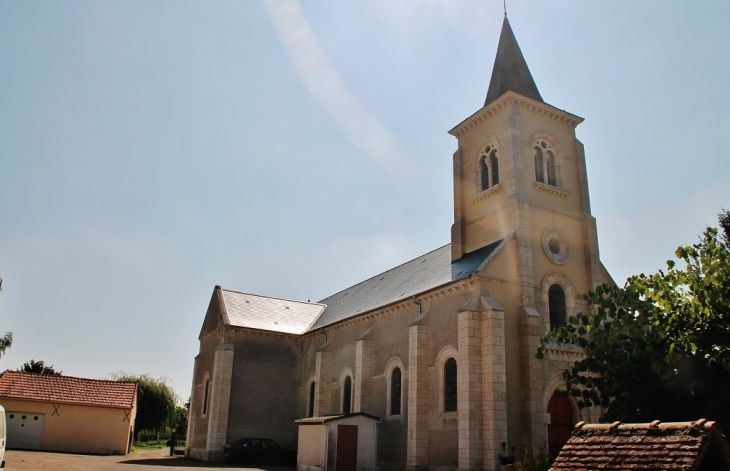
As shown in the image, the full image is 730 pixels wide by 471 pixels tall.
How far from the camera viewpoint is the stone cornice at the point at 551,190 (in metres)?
23.2

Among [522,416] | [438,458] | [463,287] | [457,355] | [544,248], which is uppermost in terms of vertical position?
[544,248]

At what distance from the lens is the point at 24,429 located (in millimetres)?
31422

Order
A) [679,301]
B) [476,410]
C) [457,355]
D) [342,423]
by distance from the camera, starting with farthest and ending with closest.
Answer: [342,423] → [457,355] → [476,410] → [679,301]

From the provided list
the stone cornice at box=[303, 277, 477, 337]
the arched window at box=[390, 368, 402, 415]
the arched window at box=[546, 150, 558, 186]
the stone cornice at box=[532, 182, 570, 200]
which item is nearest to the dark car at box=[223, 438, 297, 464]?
the stone cornice at box=[303, 277, 477, 337]

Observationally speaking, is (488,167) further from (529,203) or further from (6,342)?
(6,342)

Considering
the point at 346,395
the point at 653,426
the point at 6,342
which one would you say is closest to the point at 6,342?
the point at 6,342

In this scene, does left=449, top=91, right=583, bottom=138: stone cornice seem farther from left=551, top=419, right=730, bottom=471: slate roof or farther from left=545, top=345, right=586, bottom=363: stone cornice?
left=551, top=419, right=730, bottom=471: slate roof

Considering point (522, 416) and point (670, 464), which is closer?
point (670, 464)

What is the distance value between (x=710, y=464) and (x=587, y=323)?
28.2 ft

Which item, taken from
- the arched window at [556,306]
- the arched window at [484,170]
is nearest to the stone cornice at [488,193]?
the arched window at [484,170]

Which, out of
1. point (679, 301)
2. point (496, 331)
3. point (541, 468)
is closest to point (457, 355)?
point (496, 331)

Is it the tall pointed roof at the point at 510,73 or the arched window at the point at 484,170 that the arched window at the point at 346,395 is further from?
the tall pointed roof at the point at 510,73

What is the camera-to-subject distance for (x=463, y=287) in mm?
20609

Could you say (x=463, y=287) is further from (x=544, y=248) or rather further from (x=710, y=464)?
(x=710, y=464)
